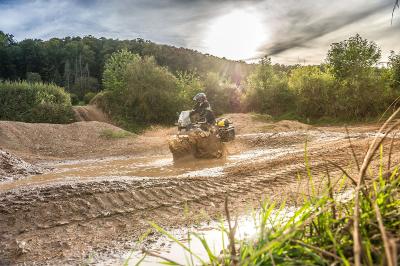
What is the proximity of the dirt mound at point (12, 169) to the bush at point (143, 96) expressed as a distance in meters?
19.0

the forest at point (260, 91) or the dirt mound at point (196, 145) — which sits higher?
the forest at point (260, 91)

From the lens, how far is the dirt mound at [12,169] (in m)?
10.8

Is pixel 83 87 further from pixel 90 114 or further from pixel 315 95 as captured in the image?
pixel 315 95

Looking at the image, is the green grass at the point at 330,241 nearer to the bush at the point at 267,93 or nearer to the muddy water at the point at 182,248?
the muddy water at the point at 182,248

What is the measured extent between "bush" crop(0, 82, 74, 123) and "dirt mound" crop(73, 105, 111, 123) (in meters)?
1.63

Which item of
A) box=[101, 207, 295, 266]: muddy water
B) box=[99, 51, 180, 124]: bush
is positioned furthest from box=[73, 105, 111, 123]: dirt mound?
box=[101, 207, 295, 266]: muddy water

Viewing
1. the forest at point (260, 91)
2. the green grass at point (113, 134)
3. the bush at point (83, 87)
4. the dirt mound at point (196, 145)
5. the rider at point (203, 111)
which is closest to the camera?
the dirt mound at point (196, 145)

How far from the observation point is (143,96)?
31094 millimetres

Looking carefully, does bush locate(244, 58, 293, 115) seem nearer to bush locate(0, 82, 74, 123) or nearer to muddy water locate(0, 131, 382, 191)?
bush locate(0, 82, 74, 123)

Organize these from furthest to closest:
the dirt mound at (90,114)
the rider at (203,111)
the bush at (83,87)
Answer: the bush at (83,87), the dirt mound at (90,114), the rider at (203,111)

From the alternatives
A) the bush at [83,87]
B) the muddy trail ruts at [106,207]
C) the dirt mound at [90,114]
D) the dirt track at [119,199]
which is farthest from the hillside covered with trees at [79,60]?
the muddy trail ruts at [106,207]

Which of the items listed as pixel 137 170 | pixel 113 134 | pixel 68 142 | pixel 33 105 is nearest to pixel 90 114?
pixel 33 105

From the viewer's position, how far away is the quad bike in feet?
40.6

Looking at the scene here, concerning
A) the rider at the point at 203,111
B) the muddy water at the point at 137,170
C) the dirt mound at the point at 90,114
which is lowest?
the muddy water at the point at 137,170
